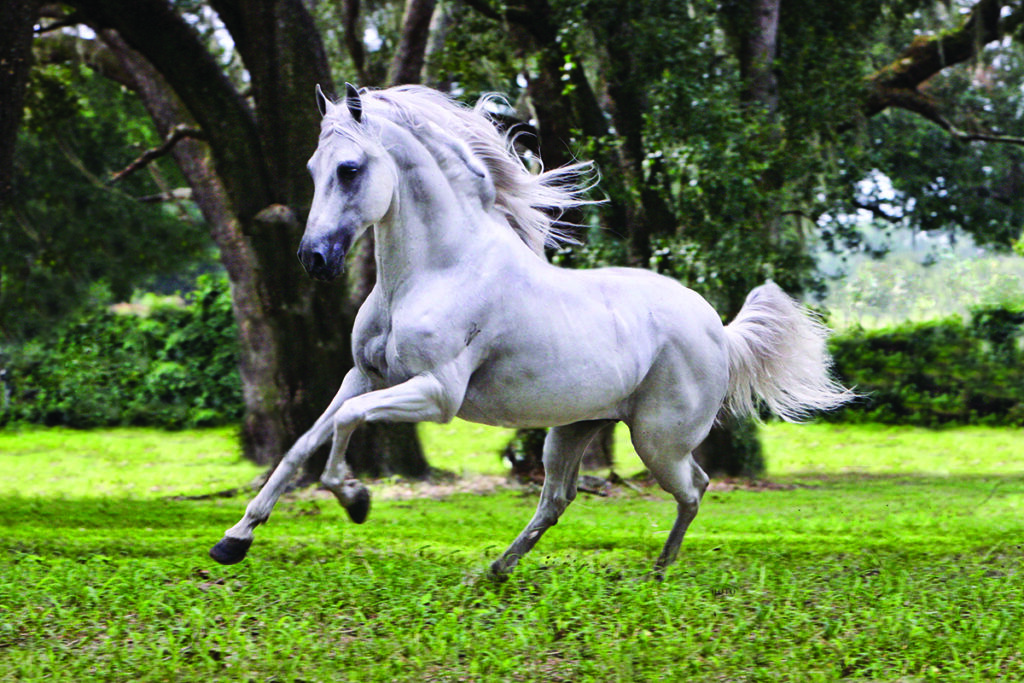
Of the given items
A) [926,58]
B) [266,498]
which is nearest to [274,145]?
[266,498]

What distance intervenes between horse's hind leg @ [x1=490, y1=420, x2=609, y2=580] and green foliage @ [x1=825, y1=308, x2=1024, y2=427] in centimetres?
1207

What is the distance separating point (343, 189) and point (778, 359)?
9.31 feet

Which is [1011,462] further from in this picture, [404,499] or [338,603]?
[338,603]

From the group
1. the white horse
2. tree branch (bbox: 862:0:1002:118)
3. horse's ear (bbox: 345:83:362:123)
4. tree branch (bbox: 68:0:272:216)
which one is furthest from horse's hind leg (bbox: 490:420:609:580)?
tree branch (bbox: 862:0:1002:118)

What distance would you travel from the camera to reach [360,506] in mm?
4535

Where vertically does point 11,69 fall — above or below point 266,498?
above

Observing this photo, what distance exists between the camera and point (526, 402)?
482cm

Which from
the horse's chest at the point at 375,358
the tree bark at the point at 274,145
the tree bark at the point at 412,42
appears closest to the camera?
the horse's chest at the point at 375,358

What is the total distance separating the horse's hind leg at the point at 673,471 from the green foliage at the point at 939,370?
11692 mm

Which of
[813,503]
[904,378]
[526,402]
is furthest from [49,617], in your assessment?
[904,378]

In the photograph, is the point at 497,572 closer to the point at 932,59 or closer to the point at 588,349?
the point at 588,349

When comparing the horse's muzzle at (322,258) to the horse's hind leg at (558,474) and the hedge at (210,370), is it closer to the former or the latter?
the horse's hind leg at (558,474)

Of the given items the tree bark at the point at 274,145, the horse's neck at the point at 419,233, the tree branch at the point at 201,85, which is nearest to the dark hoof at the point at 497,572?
the horse's neck at the point at 419,233

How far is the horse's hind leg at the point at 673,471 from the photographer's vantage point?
5430 millimetres
